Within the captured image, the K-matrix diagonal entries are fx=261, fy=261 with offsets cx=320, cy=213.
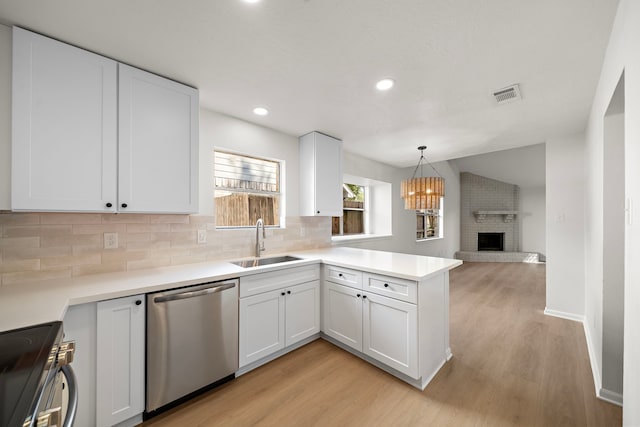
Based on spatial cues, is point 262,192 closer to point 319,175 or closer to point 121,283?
point 319,175

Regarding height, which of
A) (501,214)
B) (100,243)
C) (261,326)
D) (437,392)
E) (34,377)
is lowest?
(437,392)

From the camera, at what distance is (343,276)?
246 cm

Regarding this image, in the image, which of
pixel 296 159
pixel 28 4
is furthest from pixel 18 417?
pixel 296 159

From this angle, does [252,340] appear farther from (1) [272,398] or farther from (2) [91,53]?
(2) [91,53]

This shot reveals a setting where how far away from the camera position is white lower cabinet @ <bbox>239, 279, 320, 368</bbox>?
2.12 meters

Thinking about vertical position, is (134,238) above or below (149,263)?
above

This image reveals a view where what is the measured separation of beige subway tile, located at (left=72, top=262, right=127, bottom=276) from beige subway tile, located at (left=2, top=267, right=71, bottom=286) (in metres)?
0.04

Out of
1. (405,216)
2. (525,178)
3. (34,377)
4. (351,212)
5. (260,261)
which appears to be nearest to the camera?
(34,377)

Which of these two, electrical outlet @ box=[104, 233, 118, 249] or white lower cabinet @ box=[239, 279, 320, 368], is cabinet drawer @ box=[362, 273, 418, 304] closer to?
white lower cabinet @ box=[239, 279, 320, 368]

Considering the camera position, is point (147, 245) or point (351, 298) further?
point (351, 298)

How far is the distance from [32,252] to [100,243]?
13.4 inches

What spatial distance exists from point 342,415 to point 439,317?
108 cm

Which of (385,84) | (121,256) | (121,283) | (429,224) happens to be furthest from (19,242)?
(429,224)

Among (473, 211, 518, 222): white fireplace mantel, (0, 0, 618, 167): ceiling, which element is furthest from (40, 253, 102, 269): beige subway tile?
(473, 211, 518, 222): white fireplace mantel
